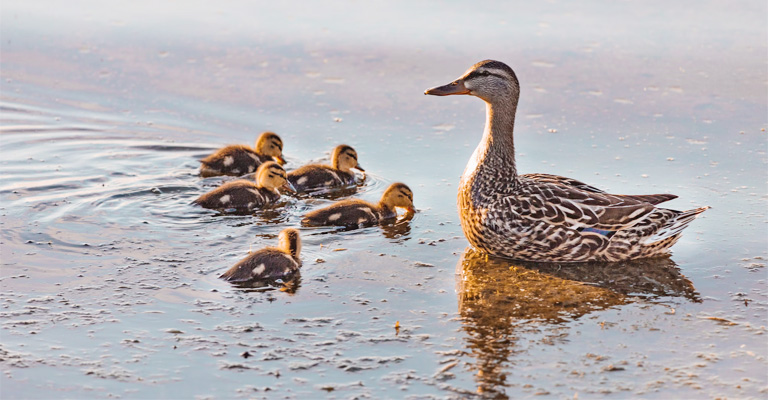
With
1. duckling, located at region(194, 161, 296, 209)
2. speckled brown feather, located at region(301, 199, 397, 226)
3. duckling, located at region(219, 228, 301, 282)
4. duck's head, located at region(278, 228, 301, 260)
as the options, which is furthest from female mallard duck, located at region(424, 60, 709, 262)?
duckling, located at region(194, 161, 296, 209)

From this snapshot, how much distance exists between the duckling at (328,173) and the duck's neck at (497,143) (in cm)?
147

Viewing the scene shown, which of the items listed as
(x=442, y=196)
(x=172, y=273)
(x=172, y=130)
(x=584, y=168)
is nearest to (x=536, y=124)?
(x=584, y=168)

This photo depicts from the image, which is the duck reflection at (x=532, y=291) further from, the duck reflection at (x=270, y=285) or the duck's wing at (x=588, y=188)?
the duck reflection at (x=270, y=285)

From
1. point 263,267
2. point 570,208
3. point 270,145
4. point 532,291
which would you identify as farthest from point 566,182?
point 270,145

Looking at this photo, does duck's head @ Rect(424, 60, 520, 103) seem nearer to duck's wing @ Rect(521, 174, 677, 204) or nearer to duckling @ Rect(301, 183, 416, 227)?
duck's wing @ Rect(521, 174, 677, 204)

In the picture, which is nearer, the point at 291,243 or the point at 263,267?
the point at 263,267

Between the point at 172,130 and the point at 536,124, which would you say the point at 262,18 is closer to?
the point at 172,130

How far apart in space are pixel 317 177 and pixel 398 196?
36.0 inches

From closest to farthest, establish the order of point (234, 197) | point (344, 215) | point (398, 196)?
point (344, 215) → point (398, 196) → point (234, 197)

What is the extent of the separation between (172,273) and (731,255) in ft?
10.7

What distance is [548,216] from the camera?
5.51 metres

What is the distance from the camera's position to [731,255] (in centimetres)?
574

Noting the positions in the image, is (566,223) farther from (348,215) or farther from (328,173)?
(328,173)

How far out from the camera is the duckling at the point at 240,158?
7336 mm
